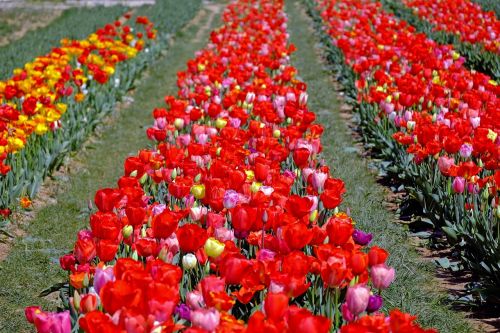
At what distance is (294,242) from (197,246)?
1.47 feet

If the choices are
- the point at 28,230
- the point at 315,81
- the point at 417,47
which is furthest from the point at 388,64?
the point at 28,230

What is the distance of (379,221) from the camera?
575 centimetres

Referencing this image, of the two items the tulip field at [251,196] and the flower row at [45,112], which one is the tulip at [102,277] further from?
the flower row at [45,112]

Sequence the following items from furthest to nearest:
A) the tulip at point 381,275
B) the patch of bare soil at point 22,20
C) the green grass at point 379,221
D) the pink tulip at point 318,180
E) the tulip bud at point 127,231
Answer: the patch of bare soil at point 22,20, the green grass at point 379,221, the pink tulip at point 318,180, the tulip bud at point 127,231, the tulip at point 381,275

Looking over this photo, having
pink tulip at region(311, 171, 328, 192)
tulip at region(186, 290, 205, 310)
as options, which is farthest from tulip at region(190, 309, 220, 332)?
pink tulip at region(311, 171, 328, 192)

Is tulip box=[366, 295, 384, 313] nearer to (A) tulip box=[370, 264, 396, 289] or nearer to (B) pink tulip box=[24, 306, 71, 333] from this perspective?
(A) tulip box=[370, 264, 396, 289]

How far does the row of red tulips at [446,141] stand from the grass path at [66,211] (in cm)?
285

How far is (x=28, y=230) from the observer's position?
5906 mm

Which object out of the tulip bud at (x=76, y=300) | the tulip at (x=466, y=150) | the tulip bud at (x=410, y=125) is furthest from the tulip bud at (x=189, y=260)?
the tulip bud at (x=410, y=125)

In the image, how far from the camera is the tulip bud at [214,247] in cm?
308

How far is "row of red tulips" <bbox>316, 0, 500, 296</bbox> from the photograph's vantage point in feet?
15.3

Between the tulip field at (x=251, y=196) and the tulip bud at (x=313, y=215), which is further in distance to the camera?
the tulip bud at (x=313, y=215)

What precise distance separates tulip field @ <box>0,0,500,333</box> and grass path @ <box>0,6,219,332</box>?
0.02 m

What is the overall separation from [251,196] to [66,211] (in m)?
3.08
